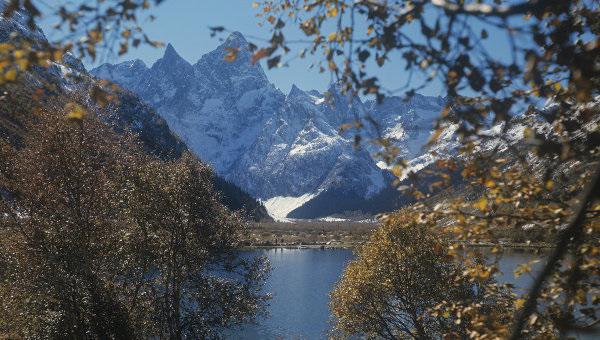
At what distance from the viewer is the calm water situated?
2442 inches

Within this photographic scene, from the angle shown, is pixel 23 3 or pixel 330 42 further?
pixel 330 42

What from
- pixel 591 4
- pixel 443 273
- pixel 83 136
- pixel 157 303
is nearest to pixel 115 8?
pixel 591 4

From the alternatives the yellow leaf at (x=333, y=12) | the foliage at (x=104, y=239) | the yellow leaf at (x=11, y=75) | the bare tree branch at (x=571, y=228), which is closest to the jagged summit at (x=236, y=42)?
the yellow leaf at (x=333, y=12)

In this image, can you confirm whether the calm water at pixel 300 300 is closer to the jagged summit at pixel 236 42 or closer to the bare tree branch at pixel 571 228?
the jagged summit at pixel 236 42

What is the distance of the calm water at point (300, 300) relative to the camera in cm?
6203

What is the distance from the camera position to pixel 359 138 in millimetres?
3875

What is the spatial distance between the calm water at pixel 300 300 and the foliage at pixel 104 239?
5602 mm

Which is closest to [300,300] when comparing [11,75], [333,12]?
[333,12]

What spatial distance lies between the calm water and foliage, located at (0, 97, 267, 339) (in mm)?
5602

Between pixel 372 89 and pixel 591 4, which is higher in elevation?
pixel 591 4

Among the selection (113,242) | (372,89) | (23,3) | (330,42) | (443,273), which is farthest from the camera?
(443,273)

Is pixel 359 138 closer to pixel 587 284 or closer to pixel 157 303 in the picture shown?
pixel 587 284

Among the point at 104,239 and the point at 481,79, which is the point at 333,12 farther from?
the point at 104,239

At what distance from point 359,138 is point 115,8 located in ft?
7.17
